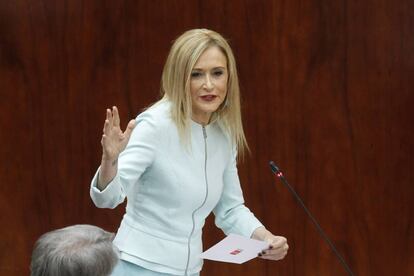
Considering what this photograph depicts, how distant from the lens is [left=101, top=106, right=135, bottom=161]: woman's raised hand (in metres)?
2.13

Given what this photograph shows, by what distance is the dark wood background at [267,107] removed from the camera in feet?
13.0

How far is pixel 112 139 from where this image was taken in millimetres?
2154

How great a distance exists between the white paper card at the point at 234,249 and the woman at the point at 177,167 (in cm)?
6

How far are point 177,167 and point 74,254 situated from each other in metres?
0.77

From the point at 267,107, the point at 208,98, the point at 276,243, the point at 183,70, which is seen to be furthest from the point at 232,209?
the point at 267,107

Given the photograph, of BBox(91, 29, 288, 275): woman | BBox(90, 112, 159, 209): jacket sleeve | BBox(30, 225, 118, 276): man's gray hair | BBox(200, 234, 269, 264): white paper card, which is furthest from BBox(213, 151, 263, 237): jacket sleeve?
BBox(30, 225, 118, 276): man's gray hair

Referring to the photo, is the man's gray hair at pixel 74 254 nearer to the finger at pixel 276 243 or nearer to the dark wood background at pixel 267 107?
the finger at pixel 276 243

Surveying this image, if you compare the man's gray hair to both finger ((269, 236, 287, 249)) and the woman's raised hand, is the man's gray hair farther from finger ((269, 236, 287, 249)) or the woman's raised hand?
finger ((269, 236, 287, 249))

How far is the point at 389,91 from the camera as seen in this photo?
398 centimetres

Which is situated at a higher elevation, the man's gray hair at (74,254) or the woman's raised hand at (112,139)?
the woman's raised hand at (112,139)

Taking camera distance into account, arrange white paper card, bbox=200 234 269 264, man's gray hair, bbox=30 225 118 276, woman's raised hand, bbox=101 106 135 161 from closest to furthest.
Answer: man's gray hair, bbox=30 225 118 276
woman's raised hand, bbox=101 106 135 161
white paper card, bbox=200 234 269 264

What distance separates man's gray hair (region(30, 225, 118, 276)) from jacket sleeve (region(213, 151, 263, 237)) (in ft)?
3.02

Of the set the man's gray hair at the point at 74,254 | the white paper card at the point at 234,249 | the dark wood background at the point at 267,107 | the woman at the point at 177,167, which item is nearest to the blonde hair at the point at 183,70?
the woman at the point at 177,167

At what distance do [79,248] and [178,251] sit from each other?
0.75m
